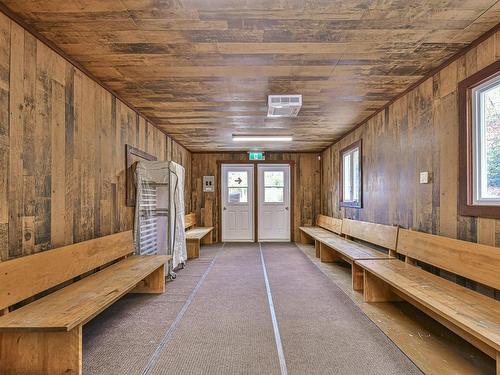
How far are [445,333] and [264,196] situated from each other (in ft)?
18.0

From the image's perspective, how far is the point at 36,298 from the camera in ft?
7.48

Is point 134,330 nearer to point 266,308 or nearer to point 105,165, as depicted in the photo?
point 266,308

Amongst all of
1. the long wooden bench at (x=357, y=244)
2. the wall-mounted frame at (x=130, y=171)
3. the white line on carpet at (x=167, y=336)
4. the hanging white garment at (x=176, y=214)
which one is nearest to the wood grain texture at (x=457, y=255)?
the long wooden bench at (x=357, y=244)

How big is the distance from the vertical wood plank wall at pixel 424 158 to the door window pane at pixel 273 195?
3.20 meters

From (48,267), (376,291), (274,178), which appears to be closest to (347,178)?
(274,178)

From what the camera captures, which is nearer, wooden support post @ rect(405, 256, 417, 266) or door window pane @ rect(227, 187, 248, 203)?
wooden support post @ rect(405, 256, 417, 266)

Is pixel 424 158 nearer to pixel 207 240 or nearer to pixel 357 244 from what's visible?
pixel 357 244

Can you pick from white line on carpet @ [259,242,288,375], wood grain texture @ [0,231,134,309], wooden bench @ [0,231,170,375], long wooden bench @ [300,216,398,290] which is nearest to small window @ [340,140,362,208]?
long wooden bench @ [300,216,398,290]

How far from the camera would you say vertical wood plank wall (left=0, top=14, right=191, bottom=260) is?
6.54ft

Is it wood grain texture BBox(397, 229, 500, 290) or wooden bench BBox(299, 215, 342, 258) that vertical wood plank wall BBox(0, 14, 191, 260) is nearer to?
wood grain texture BBox(397, 229, 500, 290)

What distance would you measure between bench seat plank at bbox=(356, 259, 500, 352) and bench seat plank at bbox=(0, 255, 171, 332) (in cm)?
222

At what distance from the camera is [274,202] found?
307 inches

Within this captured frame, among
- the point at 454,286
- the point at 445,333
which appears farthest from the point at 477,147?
the point at 445,333

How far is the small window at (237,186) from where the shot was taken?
7797 millimetres
